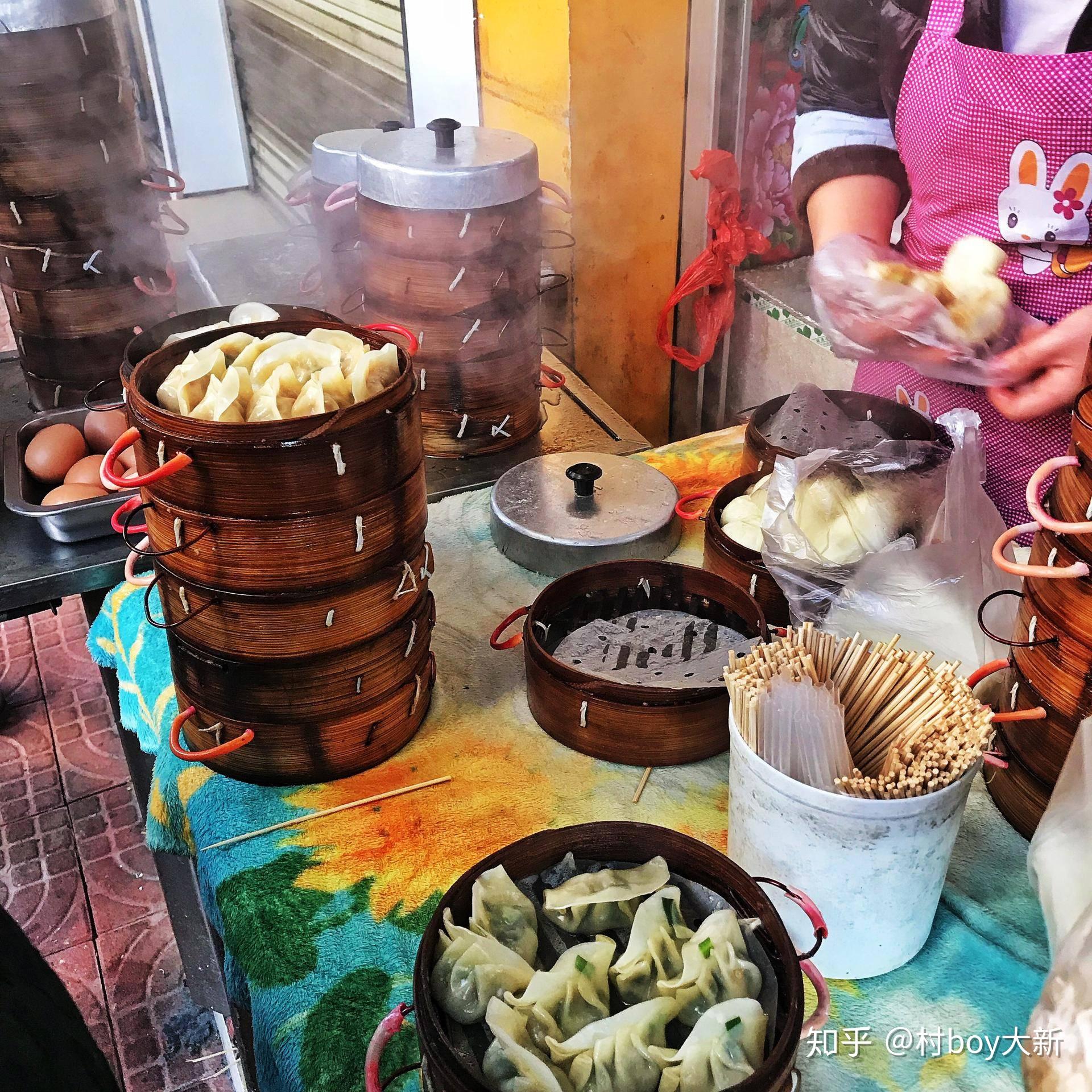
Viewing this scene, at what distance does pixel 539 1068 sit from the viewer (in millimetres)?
914

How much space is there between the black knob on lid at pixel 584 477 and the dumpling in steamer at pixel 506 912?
1224 millimetres

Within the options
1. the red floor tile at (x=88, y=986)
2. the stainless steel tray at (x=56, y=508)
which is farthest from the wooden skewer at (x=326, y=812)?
the red floor tile at (x=88, y=986)

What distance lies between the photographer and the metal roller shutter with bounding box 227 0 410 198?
157 inches

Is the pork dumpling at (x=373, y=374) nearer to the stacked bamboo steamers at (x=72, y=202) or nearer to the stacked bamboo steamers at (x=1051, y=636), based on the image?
the stacked bamboo steamers at (x=1051, y=636)

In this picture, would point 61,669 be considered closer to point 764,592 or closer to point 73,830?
point 73,830

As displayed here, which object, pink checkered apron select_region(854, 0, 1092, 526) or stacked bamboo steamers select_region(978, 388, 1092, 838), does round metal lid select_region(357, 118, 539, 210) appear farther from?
stacked bamboo steamers select_region(978, 388, 1092, 838)

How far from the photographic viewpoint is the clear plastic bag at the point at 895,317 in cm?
171

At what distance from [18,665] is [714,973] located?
3994 millimetres

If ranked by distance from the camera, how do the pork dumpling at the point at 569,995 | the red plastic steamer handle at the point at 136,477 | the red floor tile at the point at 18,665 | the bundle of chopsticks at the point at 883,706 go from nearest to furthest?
the pork dumpling at the point at 569,995, the bundle of chopsticks at the point at 883,706, the red plastic steamer handle at the point at 136,477, the red floor tile at the point at 18,665

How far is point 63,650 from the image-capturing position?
4.26m

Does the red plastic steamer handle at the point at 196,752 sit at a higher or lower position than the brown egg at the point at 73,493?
higher

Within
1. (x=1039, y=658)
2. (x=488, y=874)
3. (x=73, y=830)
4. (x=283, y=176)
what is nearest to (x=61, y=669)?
(x=73, y=830)

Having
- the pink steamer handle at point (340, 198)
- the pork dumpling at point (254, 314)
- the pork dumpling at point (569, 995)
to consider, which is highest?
the pork dumpling at point (254, 314)

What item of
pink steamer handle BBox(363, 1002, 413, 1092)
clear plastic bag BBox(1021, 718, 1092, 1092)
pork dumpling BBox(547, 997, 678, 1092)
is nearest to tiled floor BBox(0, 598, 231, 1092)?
pink steamer handle BBox(363, 1002, 413, 1092)
